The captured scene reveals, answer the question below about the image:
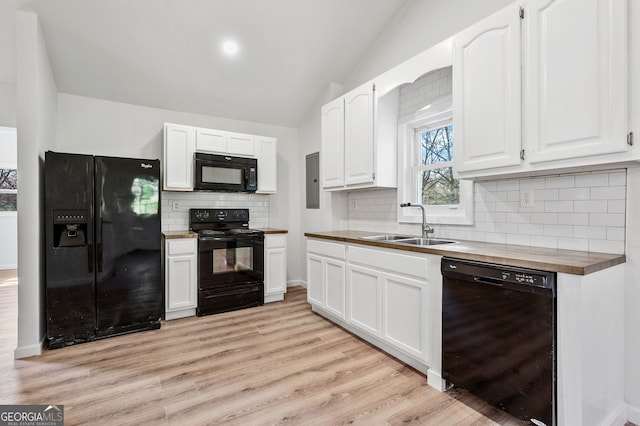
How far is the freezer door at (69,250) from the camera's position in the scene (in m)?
2.63

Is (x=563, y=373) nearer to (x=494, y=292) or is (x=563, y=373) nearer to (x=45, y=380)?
(x=494, y=292)

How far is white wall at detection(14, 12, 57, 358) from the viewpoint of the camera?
8.15ft

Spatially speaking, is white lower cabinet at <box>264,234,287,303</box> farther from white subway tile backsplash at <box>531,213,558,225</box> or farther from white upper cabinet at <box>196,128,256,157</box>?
white subway tile backsplash at <box>531,213,558,225</box>

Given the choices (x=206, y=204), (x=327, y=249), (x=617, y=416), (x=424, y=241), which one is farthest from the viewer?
(x=206, y=204)

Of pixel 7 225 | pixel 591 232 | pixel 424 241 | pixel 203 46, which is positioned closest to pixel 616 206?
pixel 591 232

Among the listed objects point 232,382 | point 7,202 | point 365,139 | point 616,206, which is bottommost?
point 232,382

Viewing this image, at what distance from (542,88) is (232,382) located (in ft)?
8.54

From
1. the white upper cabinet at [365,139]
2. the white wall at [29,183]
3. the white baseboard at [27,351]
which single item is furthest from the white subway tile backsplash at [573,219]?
the white baseboard at [27,351]

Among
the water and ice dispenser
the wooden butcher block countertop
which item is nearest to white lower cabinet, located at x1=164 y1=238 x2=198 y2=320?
A: the water and ice dispenser

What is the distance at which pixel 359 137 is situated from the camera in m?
3.22

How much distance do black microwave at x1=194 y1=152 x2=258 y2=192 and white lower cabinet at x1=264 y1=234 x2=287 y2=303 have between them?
712mm

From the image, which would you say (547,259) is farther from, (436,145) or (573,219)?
(436,145)

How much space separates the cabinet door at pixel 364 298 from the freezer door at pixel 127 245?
1845 millimetres

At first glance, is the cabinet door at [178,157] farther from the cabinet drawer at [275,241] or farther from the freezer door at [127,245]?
the cabinet drawer at [275,241]
